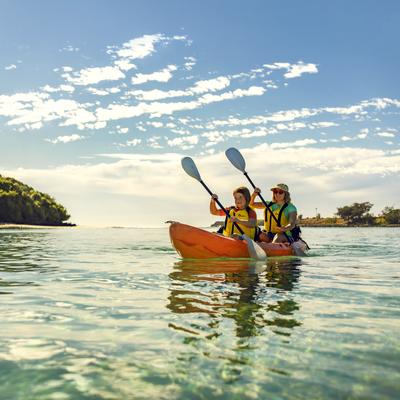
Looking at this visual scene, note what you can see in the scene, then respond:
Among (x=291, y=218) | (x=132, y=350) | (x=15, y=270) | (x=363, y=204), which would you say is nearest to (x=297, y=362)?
(x=132, y=350)

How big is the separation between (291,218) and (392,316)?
752cm

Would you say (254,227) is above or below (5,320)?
above

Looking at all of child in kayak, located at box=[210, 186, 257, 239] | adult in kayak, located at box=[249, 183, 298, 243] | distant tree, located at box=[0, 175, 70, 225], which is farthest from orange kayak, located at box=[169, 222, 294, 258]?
distant tree, located at box=[0, 175, 70, 225]

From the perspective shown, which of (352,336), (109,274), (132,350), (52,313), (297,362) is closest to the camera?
(297,362)

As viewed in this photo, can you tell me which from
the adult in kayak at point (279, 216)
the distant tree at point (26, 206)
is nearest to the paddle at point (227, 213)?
the adult in kayak at point (279, 216)

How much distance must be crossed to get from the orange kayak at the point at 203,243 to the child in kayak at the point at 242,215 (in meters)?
0.69

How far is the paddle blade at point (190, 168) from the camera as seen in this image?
1304cm

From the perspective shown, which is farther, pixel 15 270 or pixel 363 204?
pixel 363 204

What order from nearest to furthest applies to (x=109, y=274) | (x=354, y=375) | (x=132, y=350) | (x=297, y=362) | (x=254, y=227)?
(x=354, y=375) < (x=297, y=362) < (x=132, y=350) < (x=109, y=274) < (x=254, y=227)

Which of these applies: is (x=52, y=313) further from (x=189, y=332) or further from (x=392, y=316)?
(x=392, y=316)

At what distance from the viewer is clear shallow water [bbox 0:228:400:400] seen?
3041 mm

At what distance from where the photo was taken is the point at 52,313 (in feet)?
17.1

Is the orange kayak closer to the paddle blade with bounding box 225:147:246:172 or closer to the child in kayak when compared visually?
the child in kayak

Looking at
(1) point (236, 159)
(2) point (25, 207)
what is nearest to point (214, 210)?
(1) point (236, 159)
